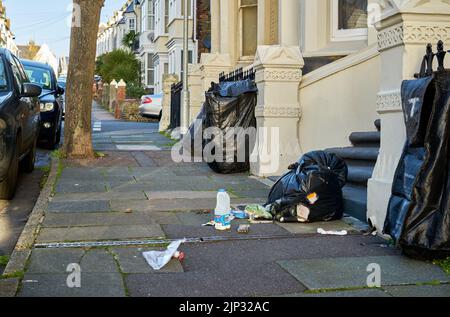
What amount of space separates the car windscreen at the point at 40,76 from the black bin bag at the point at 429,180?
10563 millimetres

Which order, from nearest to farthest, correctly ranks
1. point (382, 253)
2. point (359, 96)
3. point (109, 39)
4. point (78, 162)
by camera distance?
point (382, 253), point (359, 96), point (78, 162), point (109, 39)

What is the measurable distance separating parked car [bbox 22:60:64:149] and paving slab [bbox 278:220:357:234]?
7.81 metres

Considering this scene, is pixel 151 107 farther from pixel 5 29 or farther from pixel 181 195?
pixel 5 29

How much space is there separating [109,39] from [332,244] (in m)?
68.2

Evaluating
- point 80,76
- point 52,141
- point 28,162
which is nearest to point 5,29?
point 52,141

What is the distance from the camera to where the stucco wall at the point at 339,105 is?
821cm

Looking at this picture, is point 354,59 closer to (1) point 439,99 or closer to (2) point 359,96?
(2) point 359,96

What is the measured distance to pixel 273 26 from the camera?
13445mm

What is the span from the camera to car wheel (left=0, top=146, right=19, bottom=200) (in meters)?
7.05

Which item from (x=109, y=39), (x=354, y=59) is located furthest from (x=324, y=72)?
(x=109, y=39)

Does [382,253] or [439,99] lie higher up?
[439,99]

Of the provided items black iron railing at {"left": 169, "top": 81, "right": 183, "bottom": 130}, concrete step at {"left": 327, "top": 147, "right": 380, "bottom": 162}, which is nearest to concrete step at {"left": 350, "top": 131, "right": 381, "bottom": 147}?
concrete step at {"left": 327, "top": 147, "right": 380, "bottom": 162}

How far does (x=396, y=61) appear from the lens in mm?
5512

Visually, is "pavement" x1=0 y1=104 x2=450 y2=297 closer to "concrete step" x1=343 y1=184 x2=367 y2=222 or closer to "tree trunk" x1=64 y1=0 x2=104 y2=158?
"concrete step" x1=343 y1=184 x2=367 y2=222
